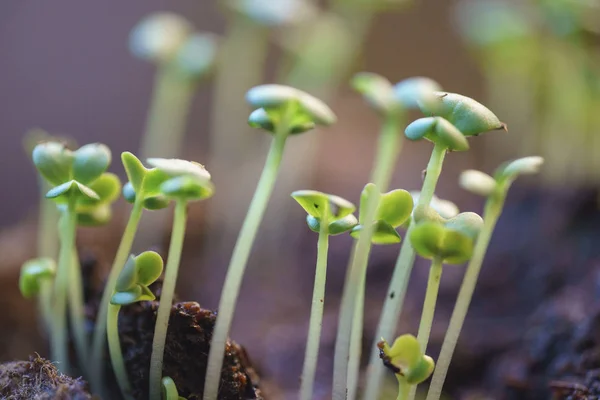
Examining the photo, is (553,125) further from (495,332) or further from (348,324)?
(348,324)

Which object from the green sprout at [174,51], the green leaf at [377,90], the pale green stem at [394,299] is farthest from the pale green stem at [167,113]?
the pale green stem at [394,299]

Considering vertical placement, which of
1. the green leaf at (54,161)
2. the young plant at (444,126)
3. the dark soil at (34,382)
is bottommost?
the dark soil at (34,382)

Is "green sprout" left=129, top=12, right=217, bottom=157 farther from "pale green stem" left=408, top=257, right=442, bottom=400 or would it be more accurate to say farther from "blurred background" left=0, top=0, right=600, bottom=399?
"pale green stem" left=408, top=257, right=442, bottom=400

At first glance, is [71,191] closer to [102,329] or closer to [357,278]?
[102,329]

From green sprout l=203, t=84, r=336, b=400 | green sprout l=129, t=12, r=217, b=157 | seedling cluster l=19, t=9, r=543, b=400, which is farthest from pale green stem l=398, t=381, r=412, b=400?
green sprout l=129, t=12, r=217, b=157

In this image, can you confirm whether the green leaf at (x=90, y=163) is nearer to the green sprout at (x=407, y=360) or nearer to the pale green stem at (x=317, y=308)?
the pale green stem at (x=317, y=308)

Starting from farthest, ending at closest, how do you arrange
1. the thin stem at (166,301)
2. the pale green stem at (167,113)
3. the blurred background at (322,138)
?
1. the pale green stem at (167,113)
2. the blurred background at (322,138)
3. the thin stem at (166,301)
